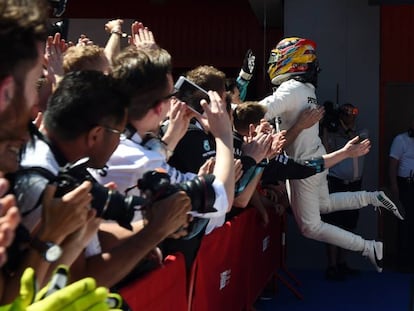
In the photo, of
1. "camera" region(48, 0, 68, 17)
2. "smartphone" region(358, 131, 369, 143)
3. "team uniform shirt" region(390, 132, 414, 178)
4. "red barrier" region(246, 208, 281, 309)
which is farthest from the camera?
"team uniform shirt" region(390, 132, 414, 178)

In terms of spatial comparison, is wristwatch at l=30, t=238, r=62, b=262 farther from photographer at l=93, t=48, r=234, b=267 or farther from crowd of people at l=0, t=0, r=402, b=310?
photographer at l=93, t=48, r=234, b=267

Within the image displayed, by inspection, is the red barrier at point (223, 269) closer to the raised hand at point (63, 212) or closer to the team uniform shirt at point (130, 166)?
the team uniform shirt at point (130, 166)

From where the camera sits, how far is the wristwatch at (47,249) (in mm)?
1980

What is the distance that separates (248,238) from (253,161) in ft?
5.32

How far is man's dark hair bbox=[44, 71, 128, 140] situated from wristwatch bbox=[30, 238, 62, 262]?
1.87 feet

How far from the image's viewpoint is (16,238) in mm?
2002

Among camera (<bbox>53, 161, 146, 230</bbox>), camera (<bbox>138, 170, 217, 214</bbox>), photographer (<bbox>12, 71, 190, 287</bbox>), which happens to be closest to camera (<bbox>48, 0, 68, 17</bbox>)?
photographer (<bbox>12, 71, 190, 287</bbox>)

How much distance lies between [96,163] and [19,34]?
0.87 m

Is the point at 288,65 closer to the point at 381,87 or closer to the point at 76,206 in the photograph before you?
the point at 381,87

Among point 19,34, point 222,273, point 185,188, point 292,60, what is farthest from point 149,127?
point 292,60

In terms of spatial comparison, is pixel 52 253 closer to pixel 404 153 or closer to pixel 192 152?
pixel 192 152

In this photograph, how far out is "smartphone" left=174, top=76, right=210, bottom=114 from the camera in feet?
11.8

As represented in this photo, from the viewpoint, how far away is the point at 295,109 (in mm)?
6941

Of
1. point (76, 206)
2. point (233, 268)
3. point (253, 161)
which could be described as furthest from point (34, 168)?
point (233, 268)
